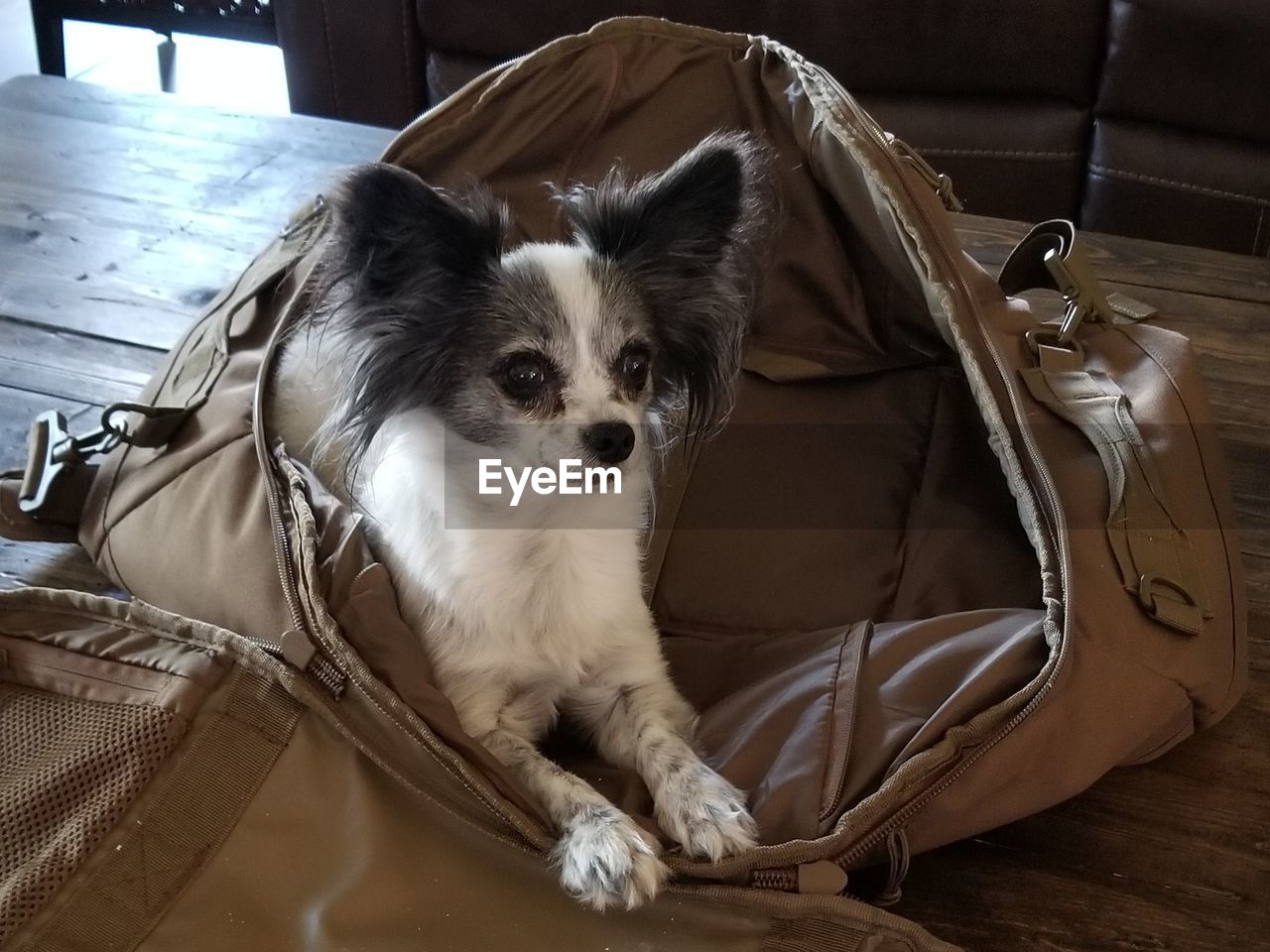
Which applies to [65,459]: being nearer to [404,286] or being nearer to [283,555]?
[283,555]

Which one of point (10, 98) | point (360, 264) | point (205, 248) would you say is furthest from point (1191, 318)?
point (10, 98)

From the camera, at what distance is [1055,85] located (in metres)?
3.46

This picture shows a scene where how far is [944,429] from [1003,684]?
2.67ft

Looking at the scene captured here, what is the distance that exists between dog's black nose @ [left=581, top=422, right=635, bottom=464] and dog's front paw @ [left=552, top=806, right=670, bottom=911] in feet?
1.53

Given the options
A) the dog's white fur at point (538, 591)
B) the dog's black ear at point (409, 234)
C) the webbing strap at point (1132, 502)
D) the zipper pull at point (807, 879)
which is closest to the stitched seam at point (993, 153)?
the webbing strap at point (1132, 502)

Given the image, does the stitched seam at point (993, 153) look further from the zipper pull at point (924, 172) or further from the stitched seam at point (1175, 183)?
the zipper pull at point (924, 172)

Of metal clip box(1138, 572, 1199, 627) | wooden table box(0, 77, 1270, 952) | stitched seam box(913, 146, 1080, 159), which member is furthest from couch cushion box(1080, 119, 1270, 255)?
metal clip box(1138, 572, 1199, 627)

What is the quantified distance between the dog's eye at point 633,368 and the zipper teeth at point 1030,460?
491 millimetres

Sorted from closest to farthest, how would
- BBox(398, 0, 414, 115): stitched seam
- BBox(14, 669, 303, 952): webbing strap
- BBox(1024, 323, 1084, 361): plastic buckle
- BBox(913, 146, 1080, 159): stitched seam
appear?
BBox(14, 669, 303, 952): webbing strap < BBox(1024, 323, 1084, 361): plastic buckle < BBox(913, 146, 1080, 159): stitched seam < BBox(398, 0, 414, 115): stitched seam

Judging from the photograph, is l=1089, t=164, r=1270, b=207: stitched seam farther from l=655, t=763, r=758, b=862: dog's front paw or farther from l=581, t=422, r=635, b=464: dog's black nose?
l=655, t=763, r=758, b=862: dog's front paw

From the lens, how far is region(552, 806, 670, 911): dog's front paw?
137cm

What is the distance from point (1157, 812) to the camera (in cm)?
159

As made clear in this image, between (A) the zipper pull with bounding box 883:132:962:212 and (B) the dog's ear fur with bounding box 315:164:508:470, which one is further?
(A) the zipper pull with bounding box 883:132:962:212

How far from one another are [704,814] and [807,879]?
154mm
